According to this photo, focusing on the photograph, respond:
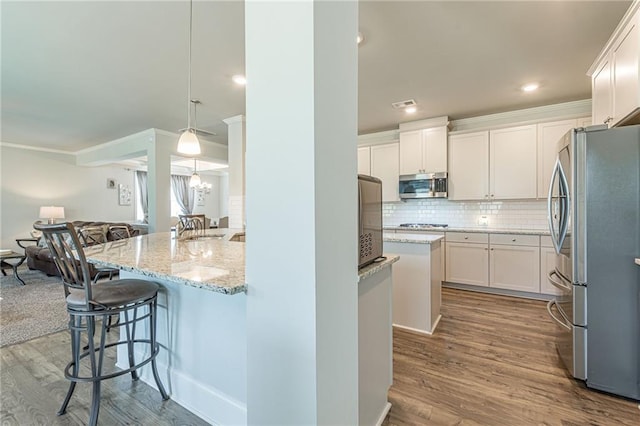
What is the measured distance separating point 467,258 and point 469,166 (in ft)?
4.46

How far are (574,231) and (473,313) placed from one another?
1701mm

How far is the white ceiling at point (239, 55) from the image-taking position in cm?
211

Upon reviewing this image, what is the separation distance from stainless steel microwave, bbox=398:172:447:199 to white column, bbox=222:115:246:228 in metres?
2.57

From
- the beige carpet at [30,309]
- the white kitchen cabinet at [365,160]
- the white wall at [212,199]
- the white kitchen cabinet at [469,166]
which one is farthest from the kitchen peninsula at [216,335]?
the white wall at [212,199]

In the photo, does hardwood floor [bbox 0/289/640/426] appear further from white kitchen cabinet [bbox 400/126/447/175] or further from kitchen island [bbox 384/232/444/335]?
white kitchen cabinet [bbox 400/126/447/175]

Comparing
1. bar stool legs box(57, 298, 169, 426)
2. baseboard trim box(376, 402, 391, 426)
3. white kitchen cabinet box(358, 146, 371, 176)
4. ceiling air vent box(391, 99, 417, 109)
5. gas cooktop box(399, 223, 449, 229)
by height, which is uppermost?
ceiling air vent box(391, 99, 417, 109)

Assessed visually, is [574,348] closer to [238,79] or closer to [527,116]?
[527,116]

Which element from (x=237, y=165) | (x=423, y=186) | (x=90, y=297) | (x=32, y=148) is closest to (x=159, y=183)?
(x=237, y=165)

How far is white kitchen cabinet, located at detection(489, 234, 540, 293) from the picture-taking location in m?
3.72

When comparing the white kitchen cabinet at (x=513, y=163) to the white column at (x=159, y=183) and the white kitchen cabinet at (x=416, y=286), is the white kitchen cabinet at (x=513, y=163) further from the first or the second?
the white column at (x=159, y=183)

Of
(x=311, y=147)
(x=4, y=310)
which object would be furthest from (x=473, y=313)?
(x=4, y=310)

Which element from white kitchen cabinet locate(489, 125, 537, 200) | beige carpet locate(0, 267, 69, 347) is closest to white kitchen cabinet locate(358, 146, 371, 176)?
white kitchen cabinet locate(489, 125, 537, 200)

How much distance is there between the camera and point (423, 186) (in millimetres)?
4602

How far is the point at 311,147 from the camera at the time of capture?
2.71 ft
